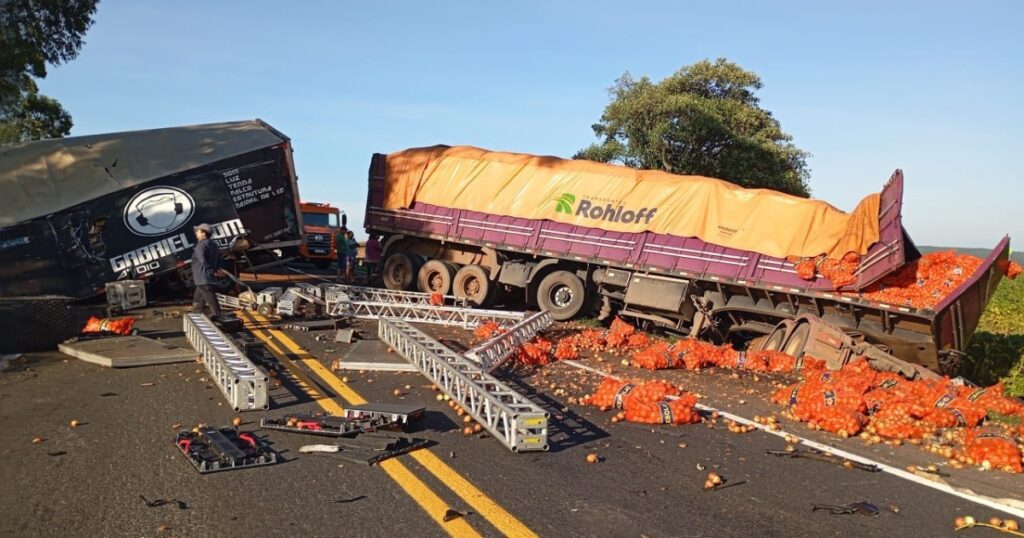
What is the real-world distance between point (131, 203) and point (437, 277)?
23.2 feet

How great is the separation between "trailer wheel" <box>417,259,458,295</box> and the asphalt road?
32.4ft

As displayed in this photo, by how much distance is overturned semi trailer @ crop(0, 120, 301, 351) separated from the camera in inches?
541

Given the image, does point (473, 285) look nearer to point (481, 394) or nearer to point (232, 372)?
point (232, 372)

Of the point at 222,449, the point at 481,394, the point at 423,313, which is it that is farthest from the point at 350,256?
the point at 222,449

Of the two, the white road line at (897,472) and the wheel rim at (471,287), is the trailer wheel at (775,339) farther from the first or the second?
the wheel rim at (471,287)

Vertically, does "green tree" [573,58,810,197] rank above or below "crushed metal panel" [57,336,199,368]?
above

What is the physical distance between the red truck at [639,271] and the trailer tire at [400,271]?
0.10 ft

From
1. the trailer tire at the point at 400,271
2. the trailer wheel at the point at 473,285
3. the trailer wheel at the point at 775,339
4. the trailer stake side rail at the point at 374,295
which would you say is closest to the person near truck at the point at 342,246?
the trailer tire at the point at 400,271

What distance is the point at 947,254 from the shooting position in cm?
1123

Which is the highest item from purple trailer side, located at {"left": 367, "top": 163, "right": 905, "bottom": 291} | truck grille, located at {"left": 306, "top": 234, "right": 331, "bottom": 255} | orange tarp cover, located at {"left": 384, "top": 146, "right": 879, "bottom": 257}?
orange tarp cover, located at {"left": 384, "top": 146, "right": 879, "bottom": 257}

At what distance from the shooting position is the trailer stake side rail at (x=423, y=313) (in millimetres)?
13000

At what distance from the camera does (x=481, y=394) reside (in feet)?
21.9

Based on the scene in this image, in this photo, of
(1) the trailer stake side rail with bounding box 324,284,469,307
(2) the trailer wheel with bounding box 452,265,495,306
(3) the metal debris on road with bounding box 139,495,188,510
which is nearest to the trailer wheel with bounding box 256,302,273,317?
(1) the trailer stake side rail with bounding box 324,284,469,307

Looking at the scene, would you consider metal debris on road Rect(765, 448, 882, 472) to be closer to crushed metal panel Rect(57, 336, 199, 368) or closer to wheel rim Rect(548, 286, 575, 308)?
crushed metal panel Rect(57, 336, 199, 368)
